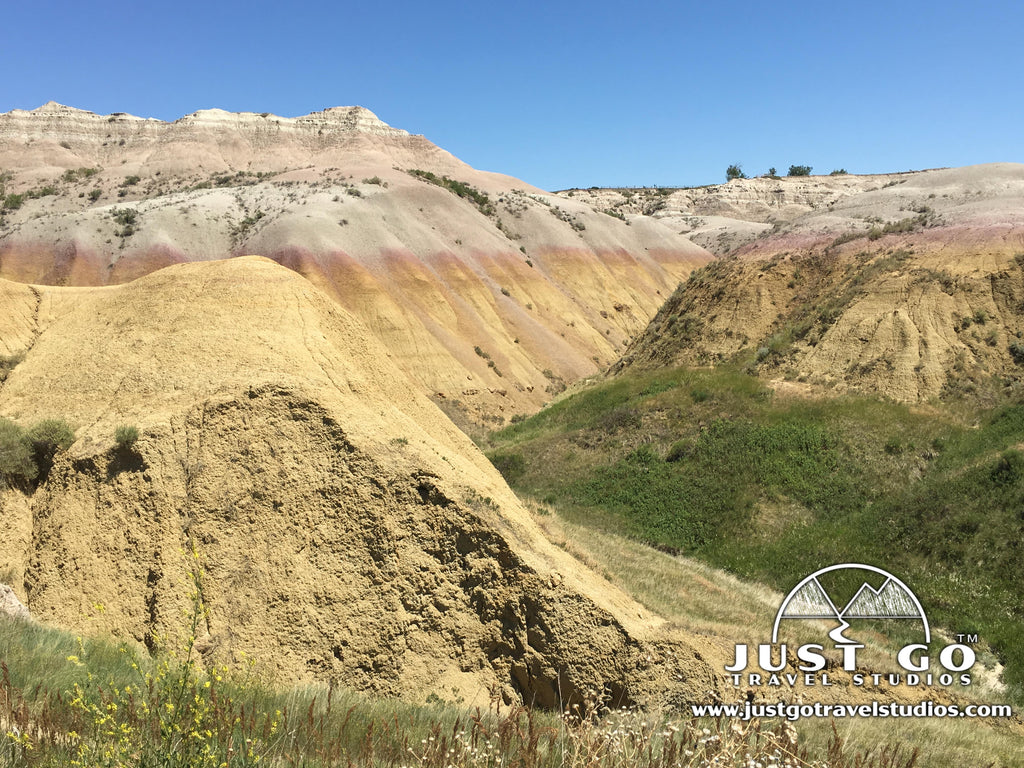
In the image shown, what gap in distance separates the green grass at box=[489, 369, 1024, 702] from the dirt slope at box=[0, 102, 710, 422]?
12.8 metres

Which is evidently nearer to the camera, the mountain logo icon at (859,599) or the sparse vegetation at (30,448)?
the sparse vegetation at (30,448)

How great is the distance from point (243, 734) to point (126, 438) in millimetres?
5517

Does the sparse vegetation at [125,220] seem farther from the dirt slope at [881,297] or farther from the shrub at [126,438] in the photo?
the shrub at [126,438]

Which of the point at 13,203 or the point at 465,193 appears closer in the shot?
the point at 13,203

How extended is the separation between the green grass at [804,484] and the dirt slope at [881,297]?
71.5 inches

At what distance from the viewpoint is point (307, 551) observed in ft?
26.7

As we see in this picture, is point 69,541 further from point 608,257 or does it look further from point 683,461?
point 608,257

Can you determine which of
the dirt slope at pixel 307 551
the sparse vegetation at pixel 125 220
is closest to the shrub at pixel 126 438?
the dirt slope at pixel 307 551

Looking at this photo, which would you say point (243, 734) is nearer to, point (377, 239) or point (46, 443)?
point (46, 443)

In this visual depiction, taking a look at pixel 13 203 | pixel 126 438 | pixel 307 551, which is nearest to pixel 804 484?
pixel 307 551

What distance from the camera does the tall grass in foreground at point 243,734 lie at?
3795 millimetres

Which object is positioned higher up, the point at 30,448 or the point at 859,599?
the point at 30,448

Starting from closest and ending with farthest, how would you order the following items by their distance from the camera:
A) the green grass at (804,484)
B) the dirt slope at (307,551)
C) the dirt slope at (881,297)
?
the dirt slope at (307,551), the green grass at (804,484), the dirt slope at (881,297)

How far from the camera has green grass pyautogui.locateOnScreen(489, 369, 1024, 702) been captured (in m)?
15.2
